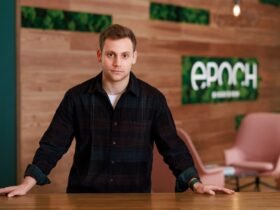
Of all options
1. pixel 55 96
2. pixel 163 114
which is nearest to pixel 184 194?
pixel 163 114

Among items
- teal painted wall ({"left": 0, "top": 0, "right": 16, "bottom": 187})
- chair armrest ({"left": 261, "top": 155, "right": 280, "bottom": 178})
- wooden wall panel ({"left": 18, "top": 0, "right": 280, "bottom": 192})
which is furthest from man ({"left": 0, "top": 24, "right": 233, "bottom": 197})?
chair armrest ({"left": 261, "top": 155, "right": 280, "bottom": 178})

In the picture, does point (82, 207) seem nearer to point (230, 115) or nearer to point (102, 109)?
point (102, 109)

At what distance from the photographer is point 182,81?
6820mm

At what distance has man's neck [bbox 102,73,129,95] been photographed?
259 centimetres

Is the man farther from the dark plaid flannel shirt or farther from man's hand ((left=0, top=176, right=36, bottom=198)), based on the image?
man's hand ((left=0, top=176, right=36, bottom=198))

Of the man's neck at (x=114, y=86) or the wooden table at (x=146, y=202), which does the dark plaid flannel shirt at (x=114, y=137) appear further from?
the wooden table at (x=146, y=202)

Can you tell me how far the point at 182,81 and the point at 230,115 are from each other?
1150 mm

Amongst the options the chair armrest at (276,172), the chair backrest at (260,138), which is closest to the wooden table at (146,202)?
the chair armrest at (276,172)

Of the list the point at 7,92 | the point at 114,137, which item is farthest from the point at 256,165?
the point at 114,137

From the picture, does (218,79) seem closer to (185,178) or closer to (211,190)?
(185,178)

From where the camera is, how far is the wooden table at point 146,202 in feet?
6.95

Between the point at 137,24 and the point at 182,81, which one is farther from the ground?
the point at 137,24

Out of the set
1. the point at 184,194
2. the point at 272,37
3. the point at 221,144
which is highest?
the point at 272,37

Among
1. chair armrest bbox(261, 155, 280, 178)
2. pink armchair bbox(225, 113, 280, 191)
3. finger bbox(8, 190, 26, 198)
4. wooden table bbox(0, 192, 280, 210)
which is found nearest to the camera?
wooden table bbox(0, 192, 280, 210)
